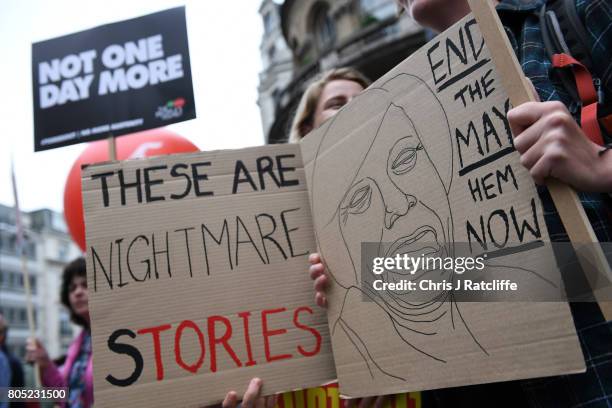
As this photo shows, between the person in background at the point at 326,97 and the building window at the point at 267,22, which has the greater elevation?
the building window at the point at 267,22

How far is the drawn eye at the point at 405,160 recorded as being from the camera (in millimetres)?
1004

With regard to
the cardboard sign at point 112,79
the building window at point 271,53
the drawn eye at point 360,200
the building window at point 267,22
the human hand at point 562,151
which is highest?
the building window at point 267,22

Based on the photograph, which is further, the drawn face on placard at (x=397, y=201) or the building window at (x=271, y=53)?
the building window at (x=271, y=53)

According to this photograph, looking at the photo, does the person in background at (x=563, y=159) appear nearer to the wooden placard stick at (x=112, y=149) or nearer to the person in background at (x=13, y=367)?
the wooden placard stick at (x=112, y=149)

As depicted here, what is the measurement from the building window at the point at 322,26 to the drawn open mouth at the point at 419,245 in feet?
49.2

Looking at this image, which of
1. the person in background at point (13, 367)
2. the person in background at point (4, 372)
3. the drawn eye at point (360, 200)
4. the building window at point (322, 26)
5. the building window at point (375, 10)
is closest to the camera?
→ the drawn eye at point (360, 200)

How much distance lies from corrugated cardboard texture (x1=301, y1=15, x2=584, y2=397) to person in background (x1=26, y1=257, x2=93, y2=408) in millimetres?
1857

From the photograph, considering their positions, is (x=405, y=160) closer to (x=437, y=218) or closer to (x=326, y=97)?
(x=437, y=218)

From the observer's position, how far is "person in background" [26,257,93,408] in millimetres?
2539

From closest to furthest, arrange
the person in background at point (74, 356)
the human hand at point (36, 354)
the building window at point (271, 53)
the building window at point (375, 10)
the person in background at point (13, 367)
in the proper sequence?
the person in background at point (74, 356)
the human hand at point (36, 354)
the person in background at point (13, 367)
the building window at point (375, 10)
the building window at point (271, 53)

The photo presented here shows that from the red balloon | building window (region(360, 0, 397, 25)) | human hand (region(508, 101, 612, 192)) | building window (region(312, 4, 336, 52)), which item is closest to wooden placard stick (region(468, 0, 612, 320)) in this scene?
human hand (region(508, 101, 612, 192))

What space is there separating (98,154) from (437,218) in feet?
9.19

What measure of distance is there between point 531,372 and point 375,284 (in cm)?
35

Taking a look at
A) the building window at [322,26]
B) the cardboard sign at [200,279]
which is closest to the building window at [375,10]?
the building window at [322,26]
